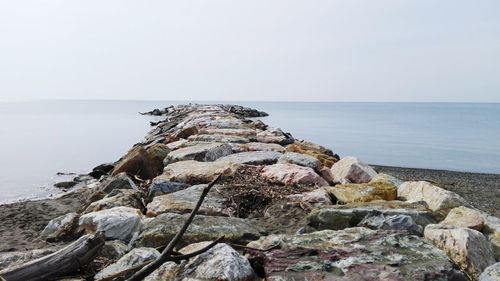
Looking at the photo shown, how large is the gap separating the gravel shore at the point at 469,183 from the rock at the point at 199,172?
6.35m

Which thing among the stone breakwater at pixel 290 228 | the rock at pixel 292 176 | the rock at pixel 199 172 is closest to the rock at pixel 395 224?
the stone breakwater at pixel 290 228

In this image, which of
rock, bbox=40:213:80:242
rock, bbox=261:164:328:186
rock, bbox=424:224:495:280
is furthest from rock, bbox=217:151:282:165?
rock, bbox=424:224:495:280

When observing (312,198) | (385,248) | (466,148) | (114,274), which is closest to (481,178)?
(466,148)

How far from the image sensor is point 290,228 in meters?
3.53

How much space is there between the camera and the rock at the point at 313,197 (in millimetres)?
4074

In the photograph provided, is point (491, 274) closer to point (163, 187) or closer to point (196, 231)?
point (196, 231)

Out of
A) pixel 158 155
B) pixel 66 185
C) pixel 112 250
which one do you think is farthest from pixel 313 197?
pixel 66 185

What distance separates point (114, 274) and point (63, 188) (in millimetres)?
9179

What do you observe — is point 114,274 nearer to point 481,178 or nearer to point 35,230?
point 35,230

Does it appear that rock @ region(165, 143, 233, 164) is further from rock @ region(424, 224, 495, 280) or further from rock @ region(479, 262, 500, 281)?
rock @ region(479, 262, 500, 281)

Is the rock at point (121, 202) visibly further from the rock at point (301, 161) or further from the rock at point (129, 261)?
the rock at point (301, 161)

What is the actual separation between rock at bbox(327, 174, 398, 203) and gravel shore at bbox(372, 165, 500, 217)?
560cm

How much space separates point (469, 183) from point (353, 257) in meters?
13.2

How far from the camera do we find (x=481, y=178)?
52.0 feet
